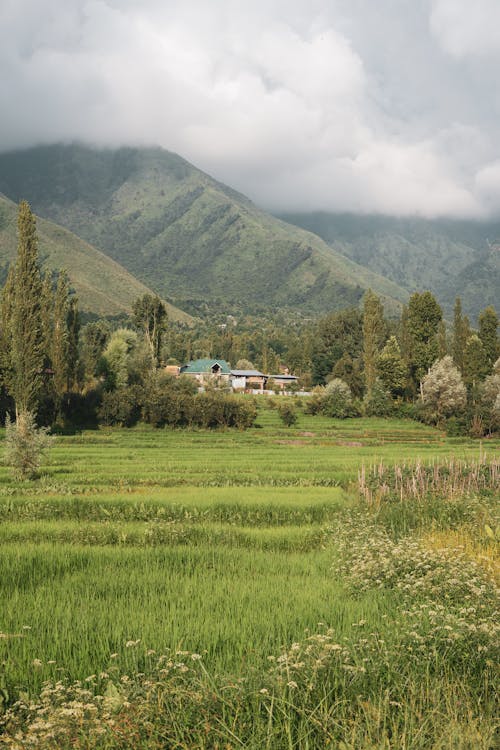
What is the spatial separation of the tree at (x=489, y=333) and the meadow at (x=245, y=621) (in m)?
66.9

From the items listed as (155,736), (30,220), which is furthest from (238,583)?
(30,220)

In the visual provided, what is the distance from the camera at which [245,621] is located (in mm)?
8492

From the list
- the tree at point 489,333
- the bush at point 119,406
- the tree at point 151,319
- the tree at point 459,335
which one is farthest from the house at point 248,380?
the bush at point 119,406

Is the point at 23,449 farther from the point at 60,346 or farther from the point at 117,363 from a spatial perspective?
the point at 117,363

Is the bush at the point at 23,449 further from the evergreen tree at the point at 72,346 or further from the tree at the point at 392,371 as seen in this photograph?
the tree at the point at 392,371

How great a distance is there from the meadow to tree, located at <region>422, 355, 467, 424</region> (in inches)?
1947

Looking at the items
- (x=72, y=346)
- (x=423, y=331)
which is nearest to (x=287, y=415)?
(x=72, y=346)

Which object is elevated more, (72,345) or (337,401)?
(72,345)

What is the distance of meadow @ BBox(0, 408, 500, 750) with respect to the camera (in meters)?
5.68

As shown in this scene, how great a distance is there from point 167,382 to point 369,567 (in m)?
55.5

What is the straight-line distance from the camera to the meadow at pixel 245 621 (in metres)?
5.68

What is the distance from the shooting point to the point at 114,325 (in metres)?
187

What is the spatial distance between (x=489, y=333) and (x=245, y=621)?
280 feet

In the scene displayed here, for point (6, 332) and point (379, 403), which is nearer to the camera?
point (6, 332)
